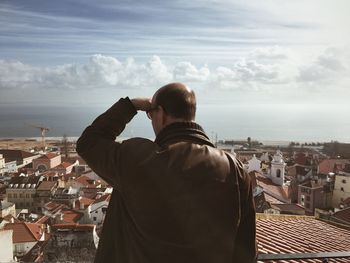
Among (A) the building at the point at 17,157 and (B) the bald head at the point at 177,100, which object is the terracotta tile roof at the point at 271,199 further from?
(A) the building at the point at 17,157

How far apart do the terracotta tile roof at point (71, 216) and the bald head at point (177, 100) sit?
71.1 feet

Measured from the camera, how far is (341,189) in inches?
1158

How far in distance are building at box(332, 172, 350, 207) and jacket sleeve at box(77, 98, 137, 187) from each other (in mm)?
29964

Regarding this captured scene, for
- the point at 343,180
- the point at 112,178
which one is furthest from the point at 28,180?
the point at 112,178

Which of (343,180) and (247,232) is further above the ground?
(247,232)

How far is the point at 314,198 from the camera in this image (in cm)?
2888

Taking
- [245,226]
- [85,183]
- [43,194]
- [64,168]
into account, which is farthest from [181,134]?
[64,168]

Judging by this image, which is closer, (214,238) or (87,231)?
(214,238)

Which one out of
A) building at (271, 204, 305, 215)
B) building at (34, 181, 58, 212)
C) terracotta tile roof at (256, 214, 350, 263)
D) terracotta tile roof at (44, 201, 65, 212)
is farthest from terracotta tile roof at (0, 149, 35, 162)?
terracotta tile roof at (256, 214, 350, 263)

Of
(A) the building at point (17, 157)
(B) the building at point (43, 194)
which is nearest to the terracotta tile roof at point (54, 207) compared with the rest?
(B) the building at point (43, 194)

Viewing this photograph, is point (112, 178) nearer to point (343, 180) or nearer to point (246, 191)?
point (246, 191)

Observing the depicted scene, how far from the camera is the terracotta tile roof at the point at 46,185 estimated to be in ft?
102

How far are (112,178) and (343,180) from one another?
30.5m

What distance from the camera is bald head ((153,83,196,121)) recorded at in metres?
1.57
